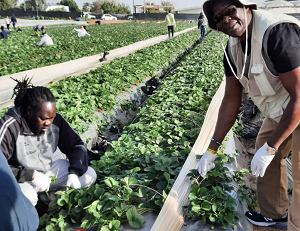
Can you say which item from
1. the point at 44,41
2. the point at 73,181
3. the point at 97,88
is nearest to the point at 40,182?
the point at 73,181

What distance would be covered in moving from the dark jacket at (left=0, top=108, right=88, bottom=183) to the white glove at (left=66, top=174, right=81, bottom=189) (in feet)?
0.20

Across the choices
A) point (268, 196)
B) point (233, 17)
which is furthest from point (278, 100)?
point (268, 196)

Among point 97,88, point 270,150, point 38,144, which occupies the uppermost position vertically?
point 270,150

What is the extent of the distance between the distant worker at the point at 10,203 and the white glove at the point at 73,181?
4.00 ft

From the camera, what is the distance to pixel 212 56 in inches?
357

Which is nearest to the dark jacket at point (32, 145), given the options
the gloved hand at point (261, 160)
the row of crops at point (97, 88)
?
the row of crops at point (97, 88)

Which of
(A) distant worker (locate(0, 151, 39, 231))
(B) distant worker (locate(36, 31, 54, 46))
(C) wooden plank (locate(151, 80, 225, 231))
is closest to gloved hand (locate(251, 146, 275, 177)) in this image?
(C) wooden plank (locate(151, 80, 225, 231))

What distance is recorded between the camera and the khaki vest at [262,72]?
6.81ft

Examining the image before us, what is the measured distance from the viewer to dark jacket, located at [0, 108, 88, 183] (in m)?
2.52

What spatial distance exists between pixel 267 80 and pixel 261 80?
1.6 inches

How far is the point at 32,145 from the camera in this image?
2715 mm

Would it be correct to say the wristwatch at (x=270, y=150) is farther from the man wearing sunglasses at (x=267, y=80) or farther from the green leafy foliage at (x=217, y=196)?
the green leafy foliage at (x=217, y=196)

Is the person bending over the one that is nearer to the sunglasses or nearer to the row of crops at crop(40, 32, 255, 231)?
the row of crops at crop(40, 32, 255, 231)

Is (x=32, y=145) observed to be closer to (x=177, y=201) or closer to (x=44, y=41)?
(x=177, y=201)
